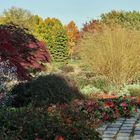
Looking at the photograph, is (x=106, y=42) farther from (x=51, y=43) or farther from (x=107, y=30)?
(x=51, y=43)

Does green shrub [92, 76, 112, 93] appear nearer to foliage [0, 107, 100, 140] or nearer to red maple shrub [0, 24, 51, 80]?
red maple shrub [0, 24, 51, 80]

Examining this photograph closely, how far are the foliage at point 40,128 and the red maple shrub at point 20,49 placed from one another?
10.3 feet

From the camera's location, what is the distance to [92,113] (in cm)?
1059

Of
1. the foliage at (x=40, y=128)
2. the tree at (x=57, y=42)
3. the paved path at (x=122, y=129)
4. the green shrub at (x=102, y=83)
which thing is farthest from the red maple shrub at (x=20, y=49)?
the tree at (x=57, y=42)

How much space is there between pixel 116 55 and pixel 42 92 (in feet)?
34.0

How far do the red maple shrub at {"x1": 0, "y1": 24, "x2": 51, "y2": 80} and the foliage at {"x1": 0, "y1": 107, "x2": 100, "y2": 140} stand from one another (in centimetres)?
313

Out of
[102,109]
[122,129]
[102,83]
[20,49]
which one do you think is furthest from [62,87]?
[102,83]

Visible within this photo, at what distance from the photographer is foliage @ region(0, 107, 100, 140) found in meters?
7.49

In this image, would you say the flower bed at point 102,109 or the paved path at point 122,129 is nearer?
the paved path at point 122,129

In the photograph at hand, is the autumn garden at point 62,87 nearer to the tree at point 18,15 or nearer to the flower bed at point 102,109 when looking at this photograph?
the flower bed at point 102,109

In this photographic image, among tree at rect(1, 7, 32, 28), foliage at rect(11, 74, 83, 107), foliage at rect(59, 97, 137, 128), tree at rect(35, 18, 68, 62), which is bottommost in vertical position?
foliage at rect(59, 97, 137, 128)

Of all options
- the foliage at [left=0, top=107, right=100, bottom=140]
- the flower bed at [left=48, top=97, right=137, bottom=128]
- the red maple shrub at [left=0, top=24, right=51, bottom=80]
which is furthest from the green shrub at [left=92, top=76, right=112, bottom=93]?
the foliage at [left=0, top=107, right=100, bottom=140]

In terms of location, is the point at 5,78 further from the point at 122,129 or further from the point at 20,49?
the point at 122,129

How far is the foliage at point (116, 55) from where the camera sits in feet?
71.4
